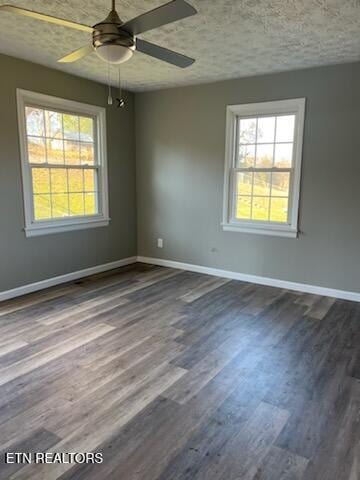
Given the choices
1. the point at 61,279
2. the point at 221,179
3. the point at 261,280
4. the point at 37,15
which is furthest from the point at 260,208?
the point at 37,15

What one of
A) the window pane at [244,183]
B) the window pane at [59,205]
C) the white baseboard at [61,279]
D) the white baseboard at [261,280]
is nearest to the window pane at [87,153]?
the window pane at [59,205]

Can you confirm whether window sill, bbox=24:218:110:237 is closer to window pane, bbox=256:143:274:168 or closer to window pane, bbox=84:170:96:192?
window pane, bbox=84:170:96:192

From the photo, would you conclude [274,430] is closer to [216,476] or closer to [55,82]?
[216,476]

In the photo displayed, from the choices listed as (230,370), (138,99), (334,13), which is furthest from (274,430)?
(138,99)

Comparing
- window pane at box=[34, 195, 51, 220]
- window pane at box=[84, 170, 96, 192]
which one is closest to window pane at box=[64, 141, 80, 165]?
window pane at box=[84, 170, 96, 192]

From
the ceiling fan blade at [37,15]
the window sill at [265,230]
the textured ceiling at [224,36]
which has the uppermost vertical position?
the textured ceiling at [224,36]

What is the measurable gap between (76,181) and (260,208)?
250 centimetres

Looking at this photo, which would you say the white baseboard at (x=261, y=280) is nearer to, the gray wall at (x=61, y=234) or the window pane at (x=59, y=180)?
the gray wall at (x=61, y=234)

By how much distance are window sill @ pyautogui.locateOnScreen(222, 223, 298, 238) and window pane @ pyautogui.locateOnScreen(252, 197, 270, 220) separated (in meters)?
0.15

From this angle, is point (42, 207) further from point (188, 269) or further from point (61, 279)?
point (188, 269)

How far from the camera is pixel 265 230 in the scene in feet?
14.9

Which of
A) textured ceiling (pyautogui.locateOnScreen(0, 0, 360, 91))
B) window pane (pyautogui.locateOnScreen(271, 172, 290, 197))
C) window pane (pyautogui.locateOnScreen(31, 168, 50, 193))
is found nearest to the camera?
textured ceiling (pyautogui.locateOnScreen(0, 0, 360, 91))

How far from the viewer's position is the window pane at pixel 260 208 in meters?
4.57

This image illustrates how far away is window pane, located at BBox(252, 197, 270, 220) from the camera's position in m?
4.57
